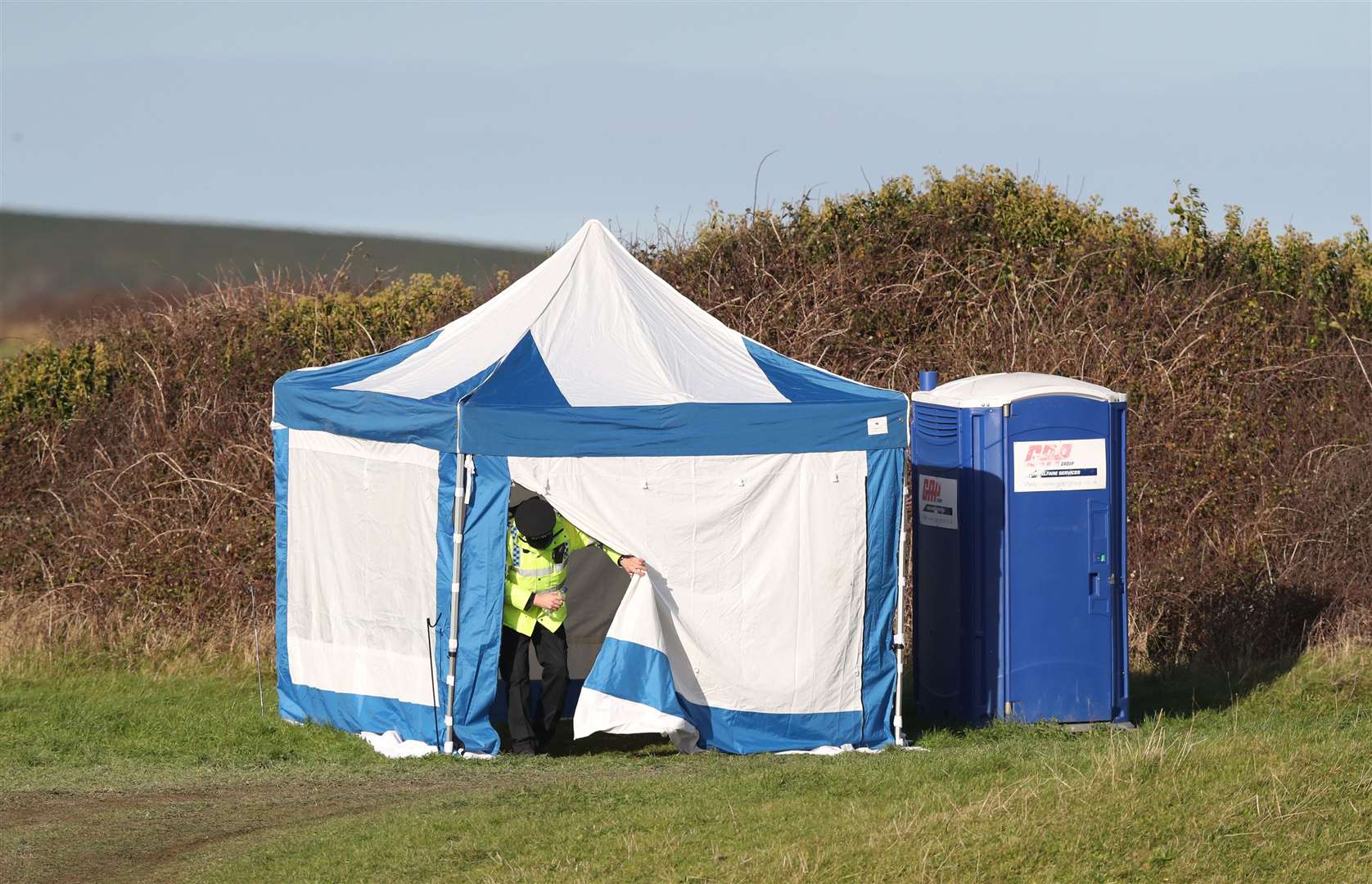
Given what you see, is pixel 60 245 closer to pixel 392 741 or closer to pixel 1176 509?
pixel 392 741

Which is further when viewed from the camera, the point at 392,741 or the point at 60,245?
the point at 392,741

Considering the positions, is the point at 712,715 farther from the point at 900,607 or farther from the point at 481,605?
the point at 481,605

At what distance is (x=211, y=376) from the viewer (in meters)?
16.4

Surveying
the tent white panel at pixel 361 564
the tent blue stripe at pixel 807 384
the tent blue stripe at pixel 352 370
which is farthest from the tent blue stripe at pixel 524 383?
the tent blue stripe at pixel 807 384

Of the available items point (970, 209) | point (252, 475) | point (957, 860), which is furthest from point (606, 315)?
point (970, 209)

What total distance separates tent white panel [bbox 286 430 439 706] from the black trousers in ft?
1.55

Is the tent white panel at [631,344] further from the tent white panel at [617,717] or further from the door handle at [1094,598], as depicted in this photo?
the door handle at [1094,598]

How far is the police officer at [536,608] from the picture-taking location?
9.00 meters

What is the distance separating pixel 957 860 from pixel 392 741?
448 cm

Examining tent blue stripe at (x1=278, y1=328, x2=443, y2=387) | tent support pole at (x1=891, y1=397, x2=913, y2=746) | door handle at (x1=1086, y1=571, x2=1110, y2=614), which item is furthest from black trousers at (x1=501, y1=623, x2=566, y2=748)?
door handle at (x1=1086, y1=571, x2=1110, y2=614)

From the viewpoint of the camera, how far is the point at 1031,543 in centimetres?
938

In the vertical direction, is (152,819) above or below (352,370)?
below

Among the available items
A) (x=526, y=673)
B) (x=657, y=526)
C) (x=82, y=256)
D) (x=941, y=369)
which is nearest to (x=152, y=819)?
(x=526, y=673)

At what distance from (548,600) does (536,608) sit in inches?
6.2
